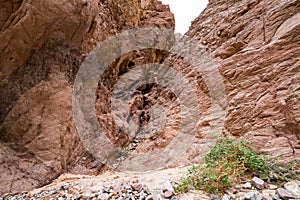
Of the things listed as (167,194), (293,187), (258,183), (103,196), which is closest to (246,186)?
(258,183)

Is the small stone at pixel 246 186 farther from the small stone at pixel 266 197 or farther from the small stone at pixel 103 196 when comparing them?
the small stone at pixel 103 196

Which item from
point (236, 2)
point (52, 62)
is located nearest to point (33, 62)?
point (52, 62)

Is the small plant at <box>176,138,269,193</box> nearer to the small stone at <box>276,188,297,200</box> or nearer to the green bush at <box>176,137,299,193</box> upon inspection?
the green bush at <box>176,137,299,193</box>

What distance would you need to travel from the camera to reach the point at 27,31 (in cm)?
325

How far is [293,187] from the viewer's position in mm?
1968

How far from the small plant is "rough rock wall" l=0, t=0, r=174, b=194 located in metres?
2.55

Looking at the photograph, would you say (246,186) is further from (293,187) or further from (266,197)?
(293,187)

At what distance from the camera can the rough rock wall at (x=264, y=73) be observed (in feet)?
8.80

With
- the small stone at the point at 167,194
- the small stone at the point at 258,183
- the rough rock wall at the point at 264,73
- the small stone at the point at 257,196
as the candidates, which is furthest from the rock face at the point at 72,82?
the small stone at the point at 167,194

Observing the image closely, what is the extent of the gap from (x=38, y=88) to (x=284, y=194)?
158 inches

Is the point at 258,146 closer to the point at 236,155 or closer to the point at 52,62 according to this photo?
the point at 236,155

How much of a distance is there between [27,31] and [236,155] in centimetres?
388

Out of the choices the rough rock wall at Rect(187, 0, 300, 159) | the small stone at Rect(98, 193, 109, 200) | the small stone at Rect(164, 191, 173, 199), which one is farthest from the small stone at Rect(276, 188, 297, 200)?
the small stone at Rect(98, 193, 109, 200)

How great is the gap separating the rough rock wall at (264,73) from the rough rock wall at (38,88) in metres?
3.18
